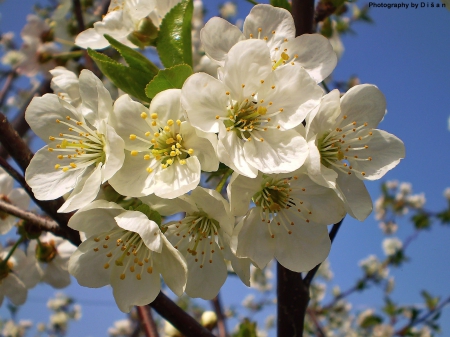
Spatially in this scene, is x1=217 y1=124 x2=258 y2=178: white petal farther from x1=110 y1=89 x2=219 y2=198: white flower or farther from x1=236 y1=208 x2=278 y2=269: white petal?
x1=236 y1=208 x2=278 y2=269: white petal

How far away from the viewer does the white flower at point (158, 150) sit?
3.37 feet

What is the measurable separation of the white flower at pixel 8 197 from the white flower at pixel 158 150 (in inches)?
45.1

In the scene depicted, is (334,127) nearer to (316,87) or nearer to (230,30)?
(316,87)

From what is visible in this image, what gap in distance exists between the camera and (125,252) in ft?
3.93

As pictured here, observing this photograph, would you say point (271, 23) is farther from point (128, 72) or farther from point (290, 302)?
point (290, 302)

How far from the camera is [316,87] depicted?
106 centimetres

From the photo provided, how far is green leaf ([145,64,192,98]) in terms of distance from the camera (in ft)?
3.53

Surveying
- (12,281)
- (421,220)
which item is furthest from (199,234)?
(421,220)

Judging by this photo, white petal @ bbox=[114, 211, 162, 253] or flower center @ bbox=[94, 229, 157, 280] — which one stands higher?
white petal @ bbox=[114, 211, 162, 253]

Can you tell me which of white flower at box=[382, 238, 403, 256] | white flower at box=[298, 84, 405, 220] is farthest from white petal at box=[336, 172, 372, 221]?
white flower at box=[382, 238, 403, 256]

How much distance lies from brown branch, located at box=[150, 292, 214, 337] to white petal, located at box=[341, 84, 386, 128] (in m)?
0.90

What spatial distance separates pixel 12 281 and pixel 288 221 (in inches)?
55.7

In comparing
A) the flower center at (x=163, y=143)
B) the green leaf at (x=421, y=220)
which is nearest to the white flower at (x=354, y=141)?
the flower center at (x=163, y=143)

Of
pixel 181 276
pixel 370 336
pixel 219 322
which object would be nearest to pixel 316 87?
pixel 181 276
